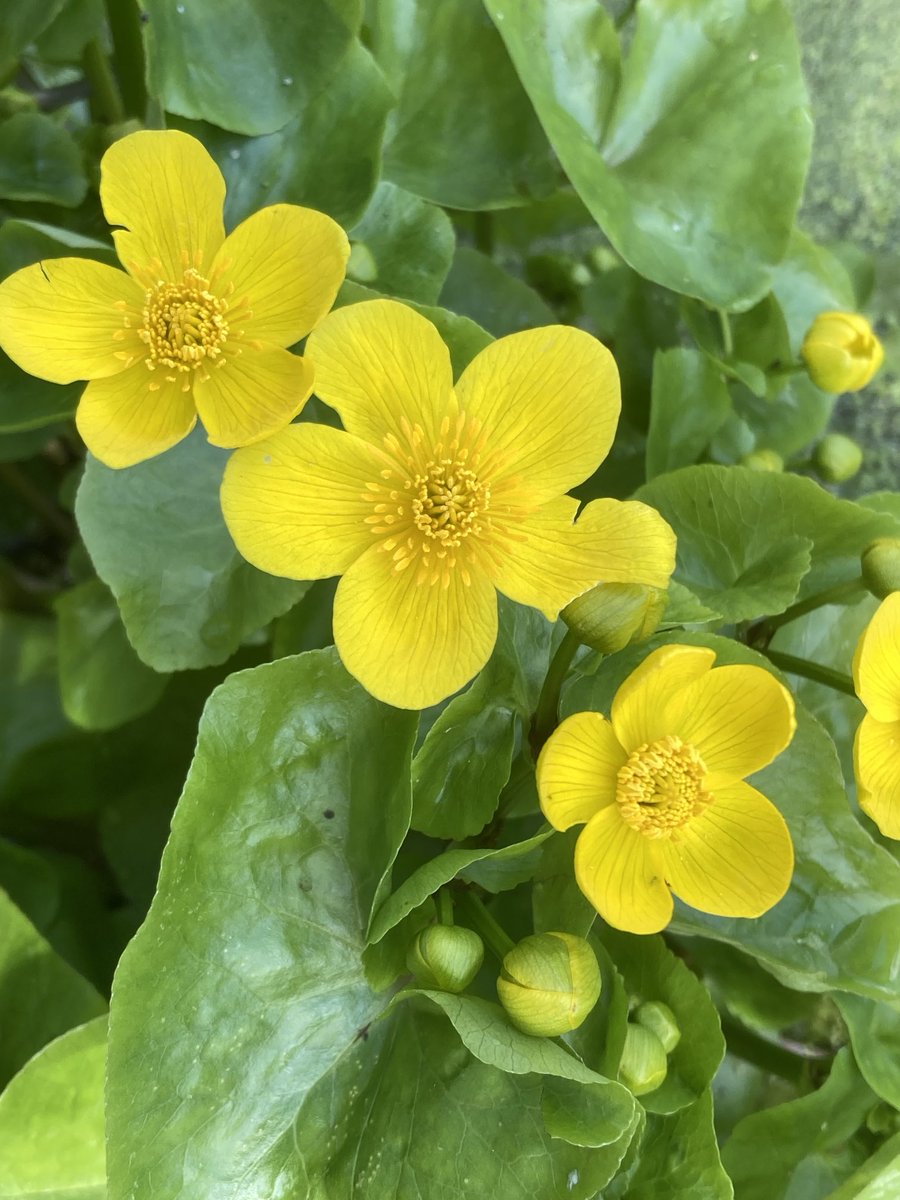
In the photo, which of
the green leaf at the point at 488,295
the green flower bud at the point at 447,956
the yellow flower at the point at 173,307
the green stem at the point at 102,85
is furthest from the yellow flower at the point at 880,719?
the green stem at the point at 102,85

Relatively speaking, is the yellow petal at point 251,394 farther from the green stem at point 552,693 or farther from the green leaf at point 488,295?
the green leaf at point 488,295

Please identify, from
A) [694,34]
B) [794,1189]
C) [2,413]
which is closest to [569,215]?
[694,34]

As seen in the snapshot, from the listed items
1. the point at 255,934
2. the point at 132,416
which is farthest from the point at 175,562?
the point at 255,934

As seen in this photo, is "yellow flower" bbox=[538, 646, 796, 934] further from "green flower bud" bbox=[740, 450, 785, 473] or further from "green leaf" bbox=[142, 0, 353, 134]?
"green leaf" bbox=[142, 0, 353, 134]

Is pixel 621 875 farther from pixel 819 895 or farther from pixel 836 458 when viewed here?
pixel 836 458

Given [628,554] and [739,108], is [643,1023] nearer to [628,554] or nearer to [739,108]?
[628,554]
